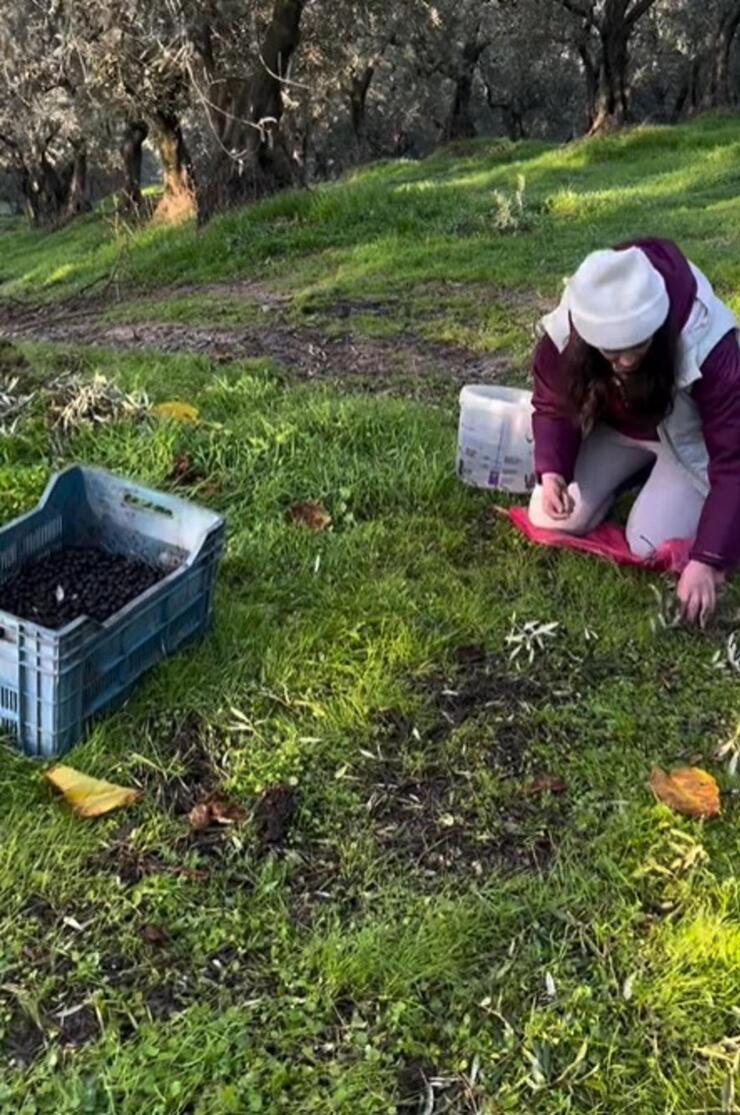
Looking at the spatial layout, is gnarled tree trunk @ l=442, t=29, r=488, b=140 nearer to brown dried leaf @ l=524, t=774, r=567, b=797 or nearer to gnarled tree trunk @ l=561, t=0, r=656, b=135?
gnarled tree trunk @ l=561, t=0, r=656, b=135

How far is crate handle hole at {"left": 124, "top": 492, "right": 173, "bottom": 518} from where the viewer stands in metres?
3.26

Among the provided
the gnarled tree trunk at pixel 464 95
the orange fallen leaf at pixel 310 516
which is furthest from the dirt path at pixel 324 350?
the gnarled tree trunk at pixel 464 95

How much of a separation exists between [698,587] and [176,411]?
7.51ft

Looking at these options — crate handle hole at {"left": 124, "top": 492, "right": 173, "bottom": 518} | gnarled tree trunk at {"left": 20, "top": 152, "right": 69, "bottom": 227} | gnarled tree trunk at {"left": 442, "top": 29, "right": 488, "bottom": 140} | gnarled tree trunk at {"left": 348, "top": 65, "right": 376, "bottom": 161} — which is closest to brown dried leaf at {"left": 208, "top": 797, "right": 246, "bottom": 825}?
crate handle hole at {"left": 124, "top": 492, "right": 173, "bottom": 518}

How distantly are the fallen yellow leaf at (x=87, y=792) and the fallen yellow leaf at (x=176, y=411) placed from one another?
6.82 ft

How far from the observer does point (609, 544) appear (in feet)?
12.9

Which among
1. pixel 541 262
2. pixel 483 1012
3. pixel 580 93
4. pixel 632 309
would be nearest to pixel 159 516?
pixel 632 309

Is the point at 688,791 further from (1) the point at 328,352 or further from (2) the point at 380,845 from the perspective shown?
(1) the point at 328,352

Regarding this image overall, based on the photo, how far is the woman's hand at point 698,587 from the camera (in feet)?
10.9

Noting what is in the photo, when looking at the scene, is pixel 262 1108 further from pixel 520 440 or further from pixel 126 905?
pixel 520 440

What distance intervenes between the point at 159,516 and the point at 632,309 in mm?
1458

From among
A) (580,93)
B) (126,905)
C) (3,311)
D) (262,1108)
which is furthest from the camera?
(580,93)

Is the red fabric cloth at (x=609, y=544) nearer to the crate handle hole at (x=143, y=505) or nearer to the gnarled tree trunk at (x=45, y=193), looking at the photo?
the crate handle hole at (x=143, y=505)

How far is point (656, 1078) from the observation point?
215cm
